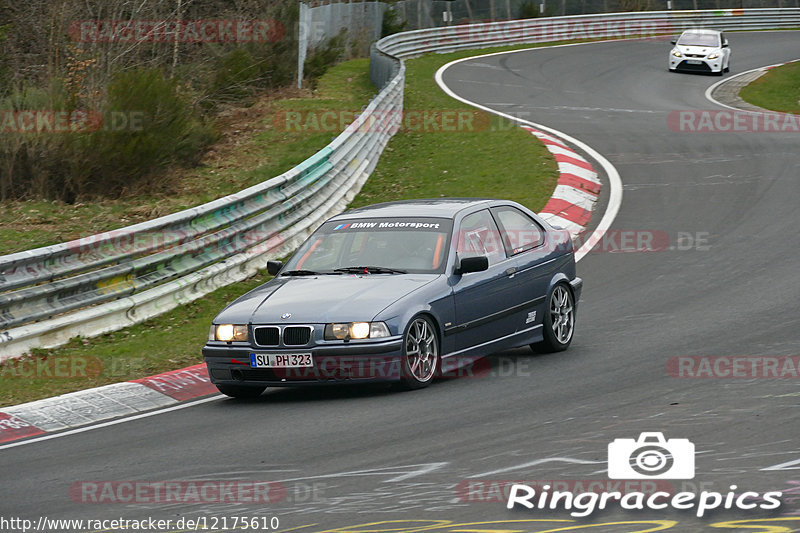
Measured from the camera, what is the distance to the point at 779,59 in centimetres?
4100

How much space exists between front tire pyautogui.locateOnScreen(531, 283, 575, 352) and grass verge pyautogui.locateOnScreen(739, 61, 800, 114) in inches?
772

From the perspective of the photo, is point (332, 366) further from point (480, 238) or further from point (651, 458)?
point (651, 458)

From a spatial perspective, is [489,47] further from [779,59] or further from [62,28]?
[62,28]

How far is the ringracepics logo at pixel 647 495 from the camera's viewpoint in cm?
556

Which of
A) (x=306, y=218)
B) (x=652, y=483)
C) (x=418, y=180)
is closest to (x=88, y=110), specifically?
(x=306, y=218)

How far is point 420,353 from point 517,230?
6.74ft

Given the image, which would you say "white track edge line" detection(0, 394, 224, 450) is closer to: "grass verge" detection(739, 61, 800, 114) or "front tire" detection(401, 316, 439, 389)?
"front tire" detection(401, 316, 439, 389)

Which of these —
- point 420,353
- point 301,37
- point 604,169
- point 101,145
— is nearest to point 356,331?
point 420,353

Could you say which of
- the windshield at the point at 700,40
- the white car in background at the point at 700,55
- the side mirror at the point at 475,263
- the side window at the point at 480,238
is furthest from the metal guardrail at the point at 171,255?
the windshield at the point at 700,40

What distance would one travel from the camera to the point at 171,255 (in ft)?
41.1

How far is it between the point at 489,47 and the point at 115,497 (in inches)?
1559

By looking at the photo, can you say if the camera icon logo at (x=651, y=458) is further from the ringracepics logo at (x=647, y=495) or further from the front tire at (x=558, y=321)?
the front tire at (x=558, y=321)

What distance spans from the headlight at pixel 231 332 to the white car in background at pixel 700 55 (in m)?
30.0

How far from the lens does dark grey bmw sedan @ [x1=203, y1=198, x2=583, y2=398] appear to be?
28.4 feet
